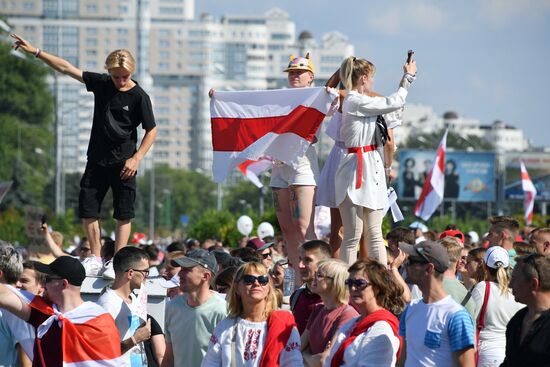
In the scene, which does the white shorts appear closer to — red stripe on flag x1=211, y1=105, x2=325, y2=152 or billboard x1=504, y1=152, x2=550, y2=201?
red stripe on flag x1=211, y1=105, x2=325, y2=152

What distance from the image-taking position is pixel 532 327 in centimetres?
787

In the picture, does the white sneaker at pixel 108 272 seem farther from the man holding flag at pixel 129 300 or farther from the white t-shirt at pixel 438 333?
the white t-shirt at pixel 438 333

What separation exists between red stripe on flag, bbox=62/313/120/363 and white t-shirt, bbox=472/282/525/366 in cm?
264

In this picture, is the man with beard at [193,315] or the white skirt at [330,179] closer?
the man with beard at [193,315]

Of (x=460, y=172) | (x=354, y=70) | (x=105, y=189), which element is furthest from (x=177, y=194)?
(x=354, y=70)

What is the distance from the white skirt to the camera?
11.3 metres

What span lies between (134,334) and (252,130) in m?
3.67

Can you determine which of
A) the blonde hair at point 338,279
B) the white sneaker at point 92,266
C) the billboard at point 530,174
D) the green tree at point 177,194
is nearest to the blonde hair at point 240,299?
the blonde hair at point 338,279

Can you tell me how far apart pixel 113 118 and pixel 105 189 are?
63cm

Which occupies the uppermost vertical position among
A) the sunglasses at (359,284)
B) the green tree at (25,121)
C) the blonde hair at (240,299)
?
the sunglasses at (359,284)

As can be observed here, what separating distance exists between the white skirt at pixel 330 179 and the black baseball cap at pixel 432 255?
9.00 ft

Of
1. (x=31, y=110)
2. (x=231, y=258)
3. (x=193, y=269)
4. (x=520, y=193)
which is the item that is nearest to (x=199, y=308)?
(x=193, y=269)

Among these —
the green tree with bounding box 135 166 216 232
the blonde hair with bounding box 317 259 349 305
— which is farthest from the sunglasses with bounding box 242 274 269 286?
the green tree with bounding box 135 166 216 232

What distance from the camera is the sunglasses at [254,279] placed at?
8531 mm
